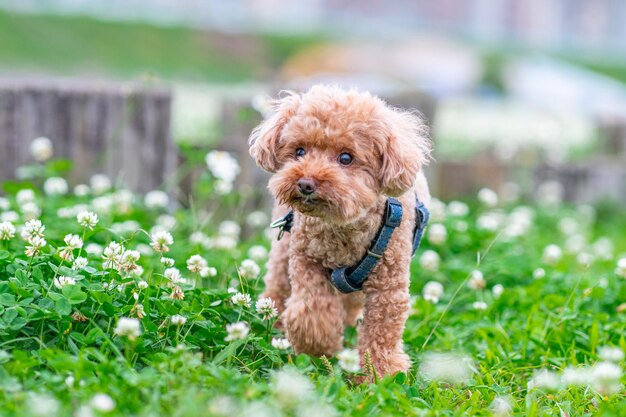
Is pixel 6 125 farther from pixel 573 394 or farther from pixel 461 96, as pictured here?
pixel 461 96

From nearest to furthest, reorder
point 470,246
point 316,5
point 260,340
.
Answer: point 260,340
point 470,246
point 316,5

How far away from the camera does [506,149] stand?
862 cm

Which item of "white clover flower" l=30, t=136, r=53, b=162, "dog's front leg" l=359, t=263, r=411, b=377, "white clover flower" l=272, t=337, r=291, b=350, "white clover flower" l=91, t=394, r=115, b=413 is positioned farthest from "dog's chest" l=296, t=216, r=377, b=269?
"white clover flower" l=30, t=136, r=53, b=162

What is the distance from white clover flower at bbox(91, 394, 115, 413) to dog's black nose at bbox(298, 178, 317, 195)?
48.0 inches

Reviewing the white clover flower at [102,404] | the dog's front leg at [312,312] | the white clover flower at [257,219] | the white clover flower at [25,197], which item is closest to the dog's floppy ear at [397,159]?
the dog's front leg at [312,312]

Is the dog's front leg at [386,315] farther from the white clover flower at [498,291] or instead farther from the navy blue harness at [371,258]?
the white clover flower at [498,291]

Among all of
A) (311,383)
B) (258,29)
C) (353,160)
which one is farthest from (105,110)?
(258,29)

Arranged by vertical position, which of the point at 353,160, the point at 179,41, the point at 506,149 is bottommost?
the point at 179,41

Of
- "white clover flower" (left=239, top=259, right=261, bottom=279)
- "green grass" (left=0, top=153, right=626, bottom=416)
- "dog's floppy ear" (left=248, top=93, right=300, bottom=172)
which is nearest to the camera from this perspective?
"green grass" (left=0, top=153, right=626, bottom=416)

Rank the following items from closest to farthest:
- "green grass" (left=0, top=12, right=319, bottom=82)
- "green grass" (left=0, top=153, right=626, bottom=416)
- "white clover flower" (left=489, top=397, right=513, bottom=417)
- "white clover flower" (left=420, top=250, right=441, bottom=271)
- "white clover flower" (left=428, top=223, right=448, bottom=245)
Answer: "green grass" (left=0, top=153, right=626, bottom=416), "white clover flower" (left=489, top=397, right=513, bottom=417), "white clover flower" (left=420, top=250, right=441, bottom=271), "white clover flower" (left=428, top=223, right=448, bottom=245), "green grass" (left=0, top=12, right=319, bottom=82)

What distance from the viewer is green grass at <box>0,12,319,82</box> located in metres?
19.9

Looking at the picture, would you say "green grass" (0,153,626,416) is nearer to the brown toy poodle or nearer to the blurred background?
the brown toy poodle

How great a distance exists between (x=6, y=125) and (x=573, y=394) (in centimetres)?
409

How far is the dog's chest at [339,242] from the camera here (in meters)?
3.73
